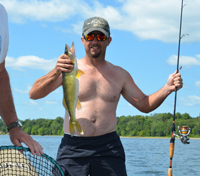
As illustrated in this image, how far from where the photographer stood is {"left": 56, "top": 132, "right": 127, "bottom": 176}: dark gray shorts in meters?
3.74

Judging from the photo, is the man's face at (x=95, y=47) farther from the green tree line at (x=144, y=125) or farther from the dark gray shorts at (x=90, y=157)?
the green tree line at (x=144, y=125)

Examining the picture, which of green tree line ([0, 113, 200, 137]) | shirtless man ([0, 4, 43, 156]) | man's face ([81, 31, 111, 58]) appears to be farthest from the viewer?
green tree line ([0, 113, 200, 137])

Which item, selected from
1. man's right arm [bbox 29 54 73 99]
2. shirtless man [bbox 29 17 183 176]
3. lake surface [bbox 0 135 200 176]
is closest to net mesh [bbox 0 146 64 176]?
man's right arm [bbox 29 54 73 99]

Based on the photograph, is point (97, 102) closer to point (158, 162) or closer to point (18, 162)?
point (18, 162)

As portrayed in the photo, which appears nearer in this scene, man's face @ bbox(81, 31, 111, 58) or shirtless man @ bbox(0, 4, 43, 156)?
shirtless man @ bbox(0, 4, 43, 156)

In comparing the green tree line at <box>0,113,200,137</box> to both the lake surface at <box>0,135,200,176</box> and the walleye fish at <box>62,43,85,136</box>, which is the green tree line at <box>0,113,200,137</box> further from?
the walleye fish at <box>62,43,85,136</box>

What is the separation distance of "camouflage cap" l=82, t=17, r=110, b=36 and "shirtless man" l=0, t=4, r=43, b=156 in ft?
5.09

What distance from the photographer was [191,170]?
2003 cm

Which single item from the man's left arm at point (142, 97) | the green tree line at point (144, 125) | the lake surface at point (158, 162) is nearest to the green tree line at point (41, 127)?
the green tree line at point (144, 125)

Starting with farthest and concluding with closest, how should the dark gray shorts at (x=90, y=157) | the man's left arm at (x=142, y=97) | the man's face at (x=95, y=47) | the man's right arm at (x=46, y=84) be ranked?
the man's left arm at (x=142, y=97) < the man's face at (x=95, y=47) < the dark gray shorts at (x=90, y=157) < the man's right arm at (x=46, y=84)

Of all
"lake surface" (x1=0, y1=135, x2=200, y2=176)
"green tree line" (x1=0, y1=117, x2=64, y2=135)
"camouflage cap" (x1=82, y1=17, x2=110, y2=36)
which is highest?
"camouflage cap" (x1=82, y1=17, x2=110, y2=36)

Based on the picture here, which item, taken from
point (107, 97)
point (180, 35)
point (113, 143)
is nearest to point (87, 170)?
point (113, 143)

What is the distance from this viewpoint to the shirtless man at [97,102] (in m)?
3.75

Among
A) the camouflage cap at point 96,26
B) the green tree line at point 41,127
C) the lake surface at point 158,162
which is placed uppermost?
the camouflage cap at point 96,26
